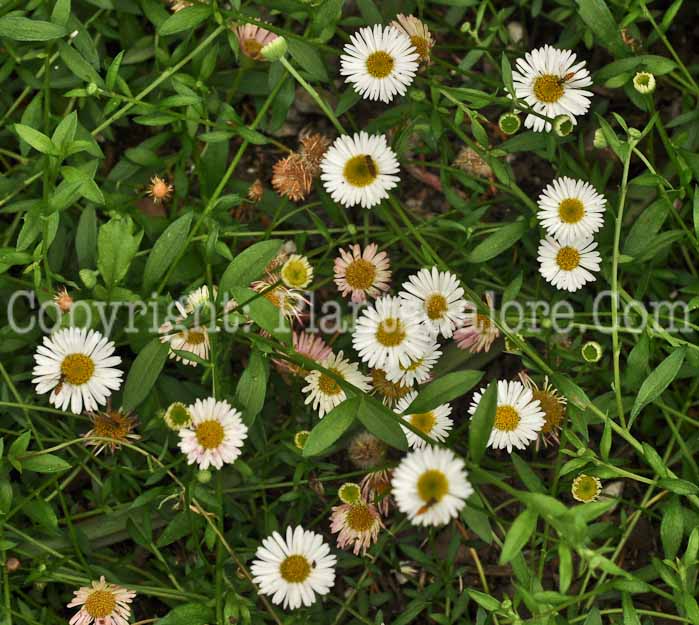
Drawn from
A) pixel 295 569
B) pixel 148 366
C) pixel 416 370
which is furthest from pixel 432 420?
pixel 148 366

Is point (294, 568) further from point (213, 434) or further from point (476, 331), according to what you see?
point (476, 331)

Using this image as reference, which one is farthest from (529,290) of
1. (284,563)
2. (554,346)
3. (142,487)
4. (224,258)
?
(142,487)

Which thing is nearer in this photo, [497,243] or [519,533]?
[519,533]

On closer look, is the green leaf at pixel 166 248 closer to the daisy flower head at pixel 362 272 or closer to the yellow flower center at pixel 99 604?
the daisy flower head at pixel 362 272

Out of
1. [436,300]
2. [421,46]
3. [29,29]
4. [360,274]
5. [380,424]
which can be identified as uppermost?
[421,46]

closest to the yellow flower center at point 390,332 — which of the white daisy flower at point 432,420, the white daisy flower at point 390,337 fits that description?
the white daisy flower at point 390,337
